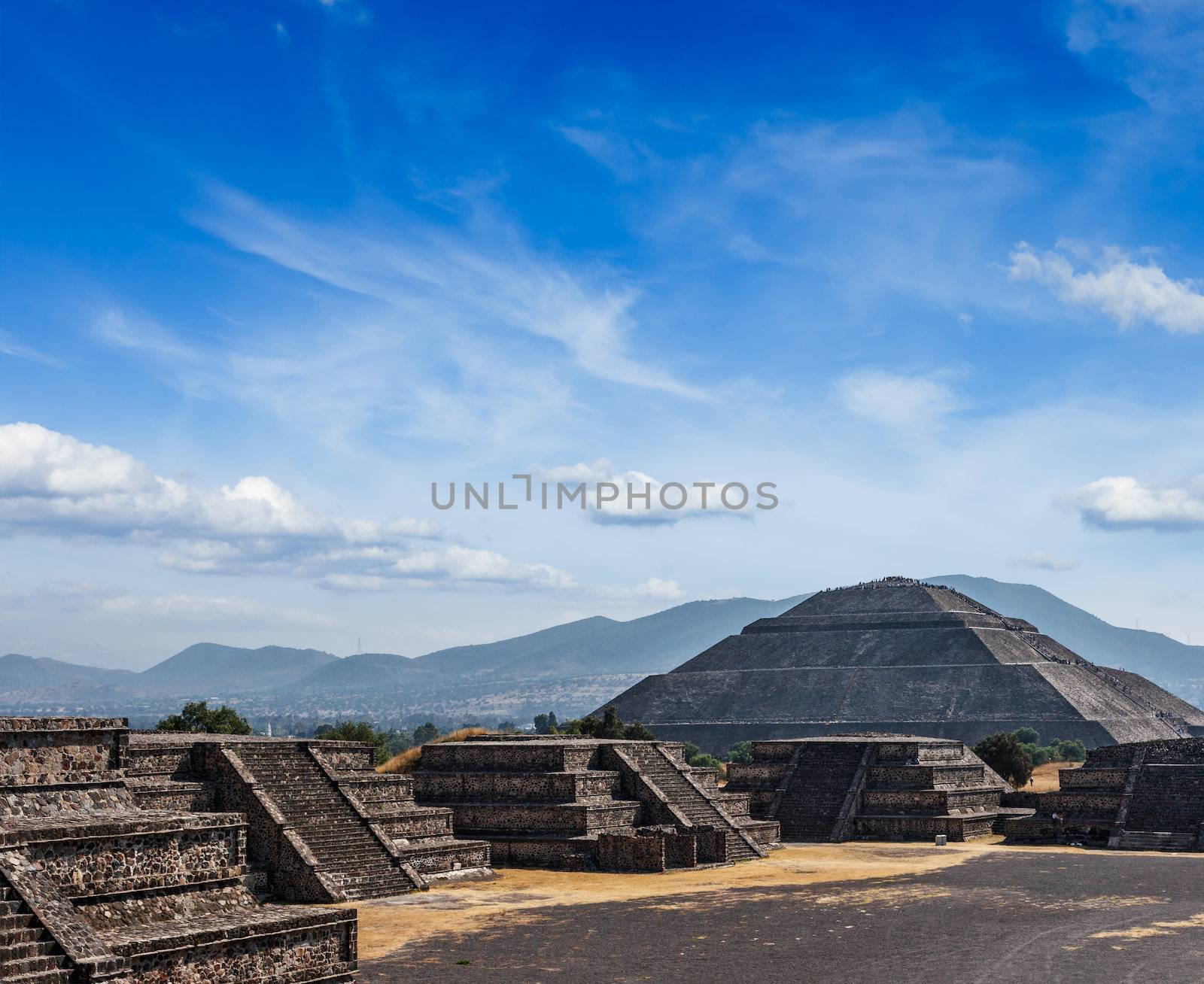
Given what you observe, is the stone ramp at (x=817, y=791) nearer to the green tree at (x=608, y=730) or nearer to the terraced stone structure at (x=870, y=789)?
the terraced stone structure at (x=870, y=789)

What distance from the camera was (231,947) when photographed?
17516 mm

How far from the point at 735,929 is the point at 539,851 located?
37.2ft

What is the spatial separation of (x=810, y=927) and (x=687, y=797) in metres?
15.1

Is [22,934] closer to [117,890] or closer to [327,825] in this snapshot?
[117,890]

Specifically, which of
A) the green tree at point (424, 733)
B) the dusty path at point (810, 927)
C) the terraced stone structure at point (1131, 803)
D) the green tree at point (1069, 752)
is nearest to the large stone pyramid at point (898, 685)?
the green tree at point (1069, 752)

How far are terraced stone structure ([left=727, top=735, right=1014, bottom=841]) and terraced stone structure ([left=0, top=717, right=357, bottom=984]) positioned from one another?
93.8 ft

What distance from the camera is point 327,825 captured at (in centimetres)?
3047

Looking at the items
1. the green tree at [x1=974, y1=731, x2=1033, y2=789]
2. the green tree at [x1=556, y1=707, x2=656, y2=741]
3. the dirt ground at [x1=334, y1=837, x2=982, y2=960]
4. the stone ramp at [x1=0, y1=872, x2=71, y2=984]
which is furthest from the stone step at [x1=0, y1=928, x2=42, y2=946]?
the green tree at [x1=974, y1=731, x2=1033, y2=789]

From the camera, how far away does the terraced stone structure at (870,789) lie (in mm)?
44938

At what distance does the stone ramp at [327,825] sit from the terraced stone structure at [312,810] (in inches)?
0.9

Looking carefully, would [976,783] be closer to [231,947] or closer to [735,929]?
[735,929]

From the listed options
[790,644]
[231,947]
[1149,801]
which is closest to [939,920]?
[231,947]

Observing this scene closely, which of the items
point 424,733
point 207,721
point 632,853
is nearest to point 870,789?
point 632,853

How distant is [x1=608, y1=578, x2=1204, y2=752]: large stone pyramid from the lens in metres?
103
